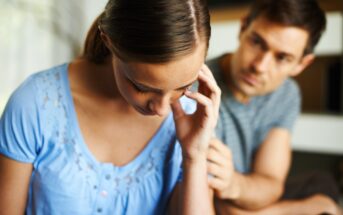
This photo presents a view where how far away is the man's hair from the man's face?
0.06 feet

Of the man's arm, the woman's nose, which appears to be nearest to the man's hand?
the man's arm

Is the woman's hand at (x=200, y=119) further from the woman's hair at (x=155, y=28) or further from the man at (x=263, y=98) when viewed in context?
the man at (x=263, y=98)

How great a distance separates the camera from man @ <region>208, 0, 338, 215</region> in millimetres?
1161

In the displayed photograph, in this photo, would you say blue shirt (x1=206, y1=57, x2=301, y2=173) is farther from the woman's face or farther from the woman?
the woman's face

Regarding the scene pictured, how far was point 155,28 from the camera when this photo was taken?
0.54 metres

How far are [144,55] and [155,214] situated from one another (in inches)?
15.8

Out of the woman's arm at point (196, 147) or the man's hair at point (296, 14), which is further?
the man's hair at point (296, 14)

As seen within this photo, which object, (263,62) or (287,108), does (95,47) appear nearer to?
(263,62)

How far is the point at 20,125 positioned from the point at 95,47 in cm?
20

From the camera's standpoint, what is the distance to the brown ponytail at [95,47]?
0.71 meters

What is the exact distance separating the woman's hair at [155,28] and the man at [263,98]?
1.89ft

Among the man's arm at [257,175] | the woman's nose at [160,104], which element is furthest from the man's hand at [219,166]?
the woman's nose at [160,104]

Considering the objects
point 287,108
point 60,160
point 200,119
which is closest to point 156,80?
point 200,119

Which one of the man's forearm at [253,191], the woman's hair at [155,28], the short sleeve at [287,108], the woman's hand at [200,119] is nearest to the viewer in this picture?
the woman's hair at [155,28]
